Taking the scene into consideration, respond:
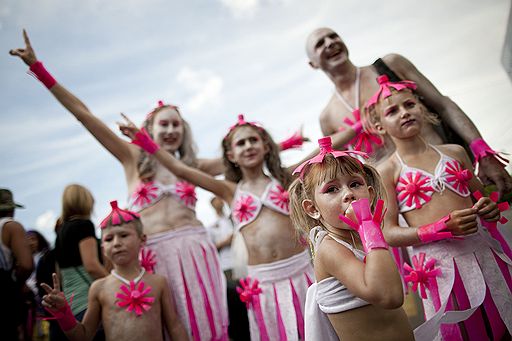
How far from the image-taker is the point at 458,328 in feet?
6.09

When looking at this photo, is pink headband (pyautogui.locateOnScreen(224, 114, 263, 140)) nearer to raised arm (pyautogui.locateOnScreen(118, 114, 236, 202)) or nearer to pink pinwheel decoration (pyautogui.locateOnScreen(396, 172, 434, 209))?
raised arm (pyautogui.locateOnScreen(118, 114, 236, 202))

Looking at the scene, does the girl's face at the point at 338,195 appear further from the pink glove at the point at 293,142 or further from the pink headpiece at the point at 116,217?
the pink glove at the point at 293,142

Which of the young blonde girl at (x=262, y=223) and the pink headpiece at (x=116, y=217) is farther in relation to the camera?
the pink headpiece at (x=116, y=217)

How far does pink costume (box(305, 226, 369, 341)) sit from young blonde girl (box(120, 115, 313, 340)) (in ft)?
3.16

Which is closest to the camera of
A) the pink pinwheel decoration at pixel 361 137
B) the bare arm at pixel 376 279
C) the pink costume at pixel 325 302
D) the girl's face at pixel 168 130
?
the bare arm at pixel 376 279

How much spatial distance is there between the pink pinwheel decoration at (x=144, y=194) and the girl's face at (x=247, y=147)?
665mm

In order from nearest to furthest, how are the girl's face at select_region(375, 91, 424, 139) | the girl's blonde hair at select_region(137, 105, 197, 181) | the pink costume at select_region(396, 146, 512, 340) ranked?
the pink costume at select_region(396, 146, 512, 340) → the girl's face at select_region(375, 91, 424, 139) → the girl's blonde hair at select_region(137, 105, 197, 181)

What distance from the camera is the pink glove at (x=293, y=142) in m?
3.28

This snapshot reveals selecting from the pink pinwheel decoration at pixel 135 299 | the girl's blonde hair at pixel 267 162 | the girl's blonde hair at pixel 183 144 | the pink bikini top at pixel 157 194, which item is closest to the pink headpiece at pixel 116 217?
the pink bikini top at pixel 157 194

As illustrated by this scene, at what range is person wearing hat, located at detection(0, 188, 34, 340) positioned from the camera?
2.63 m

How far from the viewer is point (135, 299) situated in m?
2.43

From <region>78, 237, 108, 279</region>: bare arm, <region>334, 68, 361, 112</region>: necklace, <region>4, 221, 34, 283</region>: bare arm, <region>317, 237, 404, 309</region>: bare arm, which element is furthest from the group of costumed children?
<region>4, 221, 34, 283</region>: bare arm

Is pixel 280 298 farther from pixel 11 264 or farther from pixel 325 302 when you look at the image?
pixel 11 264

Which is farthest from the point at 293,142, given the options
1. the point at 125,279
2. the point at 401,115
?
the point at 125,279
